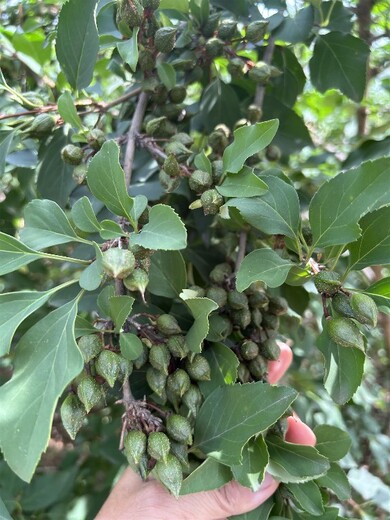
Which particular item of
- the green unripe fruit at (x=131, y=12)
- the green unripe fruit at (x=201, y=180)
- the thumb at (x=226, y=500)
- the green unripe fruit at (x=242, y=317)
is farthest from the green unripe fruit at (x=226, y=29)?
the thumb at (x=226, y=500)

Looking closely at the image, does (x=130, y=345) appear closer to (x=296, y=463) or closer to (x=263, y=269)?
(x=263, y=269)

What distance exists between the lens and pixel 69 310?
1010mm

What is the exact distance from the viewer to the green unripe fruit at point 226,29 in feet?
4.50

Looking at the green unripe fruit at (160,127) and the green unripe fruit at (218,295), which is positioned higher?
the green unripe fruit at (160,127)

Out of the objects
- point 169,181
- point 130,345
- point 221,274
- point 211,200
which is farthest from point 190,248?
point 130,345

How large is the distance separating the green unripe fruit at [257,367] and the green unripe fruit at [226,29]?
0.79 m

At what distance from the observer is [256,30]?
138 cm

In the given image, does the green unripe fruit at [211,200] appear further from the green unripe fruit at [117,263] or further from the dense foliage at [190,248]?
the green unripe fruit at [117,263]

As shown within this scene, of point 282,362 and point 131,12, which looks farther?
point 282,362

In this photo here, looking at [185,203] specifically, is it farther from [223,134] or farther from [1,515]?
Result: [1,515]

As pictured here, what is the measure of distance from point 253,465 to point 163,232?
0.48 m

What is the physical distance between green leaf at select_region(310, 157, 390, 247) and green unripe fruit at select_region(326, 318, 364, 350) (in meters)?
0.14

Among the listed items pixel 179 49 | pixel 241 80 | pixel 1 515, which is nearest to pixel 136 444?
pixel 1 515

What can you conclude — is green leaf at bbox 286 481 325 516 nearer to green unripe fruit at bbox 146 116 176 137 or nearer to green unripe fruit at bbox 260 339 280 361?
green unripe fruit at bbox 260 339 280 361
